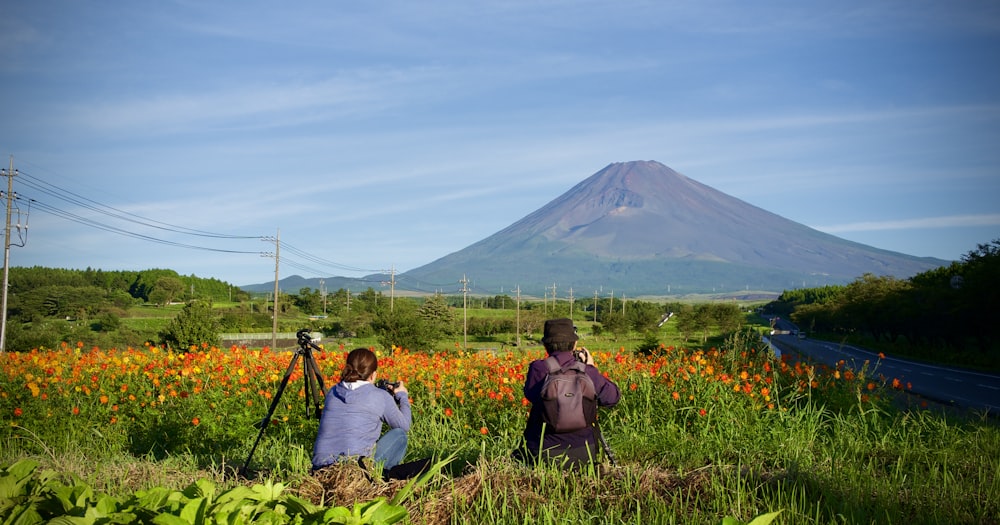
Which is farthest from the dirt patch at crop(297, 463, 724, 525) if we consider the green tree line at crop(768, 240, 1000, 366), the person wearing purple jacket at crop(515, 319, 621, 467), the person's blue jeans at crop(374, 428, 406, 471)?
the green tree line at crop(768, 240, 1000, 366)

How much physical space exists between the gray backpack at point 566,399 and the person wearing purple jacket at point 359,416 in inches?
43.9

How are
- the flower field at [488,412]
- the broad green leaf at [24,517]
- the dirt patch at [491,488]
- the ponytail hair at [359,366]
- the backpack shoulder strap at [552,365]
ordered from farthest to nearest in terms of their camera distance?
the flower field at [488,412] < the ponytail hair at [359,366] < the backpack shoulder strap at [552,365] < the dirt patch at [491,488] < the broad green leaf at [24,517]

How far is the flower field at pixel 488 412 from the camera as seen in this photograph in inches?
249

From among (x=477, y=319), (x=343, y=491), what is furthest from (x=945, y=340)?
(x=477, y=319)

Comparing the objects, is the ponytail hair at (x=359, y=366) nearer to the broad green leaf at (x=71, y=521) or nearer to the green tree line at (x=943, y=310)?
the broad green leaf at (x=71, y=521)

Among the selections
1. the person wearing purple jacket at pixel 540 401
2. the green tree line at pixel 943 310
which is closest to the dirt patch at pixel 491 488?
the person wearing purple jacket at pixel 540 401

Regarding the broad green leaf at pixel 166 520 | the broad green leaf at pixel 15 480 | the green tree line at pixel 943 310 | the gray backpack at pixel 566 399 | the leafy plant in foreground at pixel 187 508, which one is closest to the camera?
the broad green leaf at pixel 166 520

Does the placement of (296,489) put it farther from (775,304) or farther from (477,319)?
(775,304)

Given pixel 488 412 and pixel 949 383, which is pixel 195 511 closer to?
pixel 488 412

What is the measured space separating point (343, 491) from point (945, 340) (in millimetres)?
45862

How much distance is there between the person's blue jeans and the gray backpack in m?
1.17

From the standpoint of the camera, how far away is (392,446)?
5.66m

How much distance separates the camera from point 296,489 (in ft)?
12.8

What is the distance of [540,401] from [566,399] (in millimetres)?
187
